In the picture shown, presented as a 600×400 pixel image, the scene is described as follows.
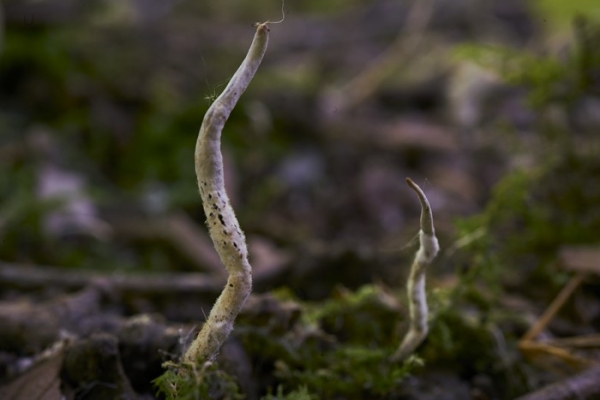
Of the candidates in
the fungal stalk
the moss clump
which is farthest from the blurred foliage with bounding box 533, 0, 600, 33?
the moss clump

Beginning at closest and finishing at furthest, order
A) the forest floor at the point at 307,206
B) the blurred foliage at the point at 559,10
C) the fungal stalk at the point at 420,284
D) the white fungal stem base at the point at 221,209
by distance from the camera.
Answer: the white fungal stem base at the point at 221,209 → the fungal stalk at the point at 420,284 → the forest floor at the point at 307,206 → the blurred foliage at the point at 559,10

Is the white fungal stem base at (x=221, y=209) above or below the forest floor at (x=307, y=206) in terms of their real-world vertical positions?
above

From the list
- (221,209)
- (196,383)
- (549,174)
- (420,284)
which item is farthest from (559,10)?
(196,383)

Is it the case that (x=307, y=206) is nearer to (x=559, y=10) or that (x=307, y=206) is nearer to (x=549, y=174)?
(x=549, y=174)

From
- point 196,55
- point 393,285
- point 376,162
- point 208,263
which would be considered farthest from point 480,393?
point 196,55

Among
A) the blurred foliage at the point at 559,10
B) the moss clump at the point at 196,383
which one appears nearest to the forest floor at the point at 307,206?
the moss clump at the point at 196,383

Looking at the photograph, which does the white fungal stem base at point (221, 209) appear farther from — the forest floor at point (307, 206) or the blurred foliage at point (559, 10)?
the blurred foliage at point (559, 10)
